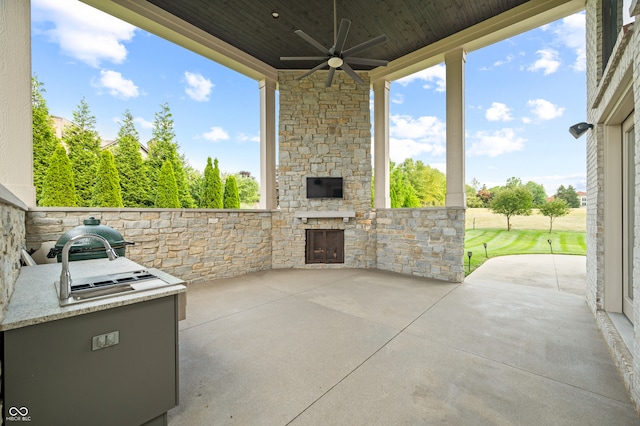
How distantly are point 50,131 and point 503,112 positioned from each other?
402 inches

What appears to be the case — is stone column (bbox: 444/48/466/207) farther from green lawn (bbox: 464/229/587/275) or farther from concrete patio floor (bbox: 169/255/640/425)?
green lawn (bbox: 464/229/587/275)

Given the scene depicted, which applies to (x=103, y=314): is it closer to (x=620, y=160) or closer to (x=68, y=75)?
(x=620, y=160)

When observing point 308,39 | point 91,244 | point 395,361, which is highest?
point 308,39

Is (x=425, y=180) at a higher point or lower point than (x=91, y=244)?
higher

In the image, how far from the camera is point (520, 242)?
7352 mm

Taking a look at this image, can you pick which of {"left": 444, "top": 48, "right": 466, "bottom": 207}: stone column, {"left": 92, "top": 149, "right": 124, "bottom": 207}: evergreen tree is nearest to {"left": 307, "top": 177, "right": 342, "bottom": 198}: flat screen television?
{"left": 444, "top": 48, "right": 466, "bottom": 207}: stone column

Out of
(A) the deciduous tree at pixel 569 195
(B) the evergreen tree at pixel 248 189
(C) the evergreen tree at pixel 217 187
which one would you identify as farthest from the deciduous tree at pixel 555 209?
(B) the evergreen tree at pixel 248 189

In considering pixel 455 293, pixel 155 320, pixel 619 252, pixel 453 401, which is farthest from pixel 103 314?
pixel 619 252

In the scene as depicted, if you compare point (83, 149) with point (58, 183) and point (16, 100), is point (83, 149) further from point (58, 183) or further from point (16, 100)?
point (16, 100)

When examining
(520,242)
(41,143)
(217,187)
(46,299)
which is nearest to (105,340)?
(46,299)

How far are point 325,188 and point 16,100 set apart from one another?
15.3 feet

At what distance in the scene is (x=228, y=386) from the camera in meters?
1.83

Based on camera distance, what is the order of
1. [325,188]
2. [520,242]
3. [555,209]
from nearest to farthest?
[325,188] → [555,209] → [520,242]

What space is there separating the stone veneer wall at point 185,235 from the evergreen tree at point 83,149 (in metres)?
2.50
